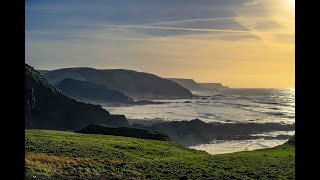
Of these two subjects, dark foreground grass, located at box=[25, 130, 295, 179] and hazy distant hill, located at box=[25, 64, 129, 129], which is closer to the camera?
dark foreground grass, located at box=[25, 130, 295, 179]

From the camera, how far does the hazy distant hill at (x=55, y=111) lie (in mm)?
143125

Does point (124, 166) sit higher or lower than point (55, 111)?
lower

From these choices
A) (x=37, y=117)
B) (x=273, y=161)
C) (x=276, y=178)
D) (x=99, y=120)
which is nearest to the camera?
(x=276, y=178)

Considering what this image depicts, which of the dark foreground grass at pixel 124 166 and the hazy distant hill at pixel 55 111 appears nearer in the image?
the dark foreground grass at pixel 124 166

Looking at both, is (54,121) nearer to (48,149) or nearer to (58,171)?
(48,149)

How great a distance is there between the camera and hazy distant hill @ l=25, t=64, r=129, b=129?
14312cm

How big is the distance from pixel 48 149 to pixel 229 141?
79.5m

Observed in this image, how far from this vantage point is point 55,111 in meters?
146

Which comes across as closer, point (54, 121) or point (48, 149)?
point (48, 149)

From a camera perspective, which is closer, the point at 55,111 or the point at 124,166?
the point at 124,166

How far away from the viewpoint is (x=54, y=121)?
14462 centimetres
